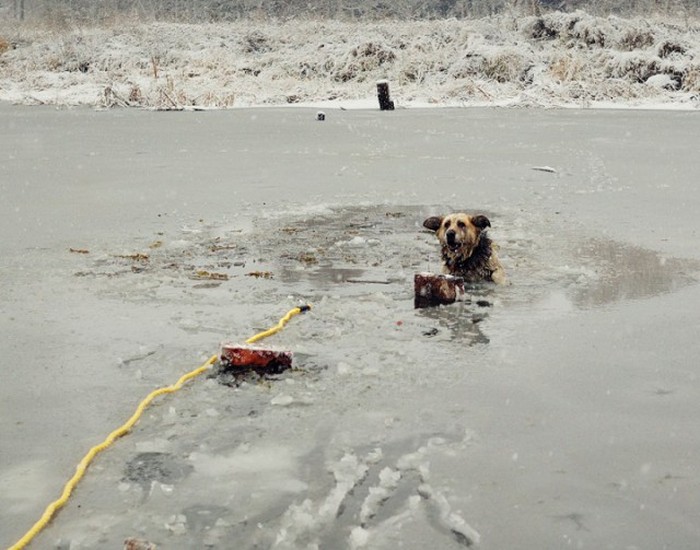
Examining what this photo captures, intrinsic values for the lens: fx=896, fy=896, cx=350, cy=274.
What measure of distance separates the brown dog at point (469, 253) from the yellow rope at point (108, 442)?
64.4 inches

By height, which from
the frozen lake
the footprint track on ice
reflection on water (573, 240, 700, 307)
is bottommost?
reflection on water (573, 240, 700, 307)

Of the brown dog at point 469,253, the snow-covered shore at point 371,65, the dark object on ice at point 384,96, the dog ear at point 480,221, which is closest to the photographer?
the brown dog at point 469,253

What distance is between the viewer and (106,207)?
32.7 feet

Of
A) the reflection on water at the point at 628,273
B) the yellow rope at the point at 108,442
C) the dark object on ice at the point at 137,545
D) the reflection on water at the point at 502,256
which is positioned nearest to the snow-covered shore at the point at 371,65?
the reflection on water at the point at 502,256

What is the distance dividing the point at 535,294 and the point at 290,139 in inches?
467

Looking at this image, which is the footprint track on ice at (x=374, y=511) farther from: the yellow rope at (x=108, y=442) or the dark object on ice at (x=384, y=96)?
the dark object on ice at (x=384, y=96)

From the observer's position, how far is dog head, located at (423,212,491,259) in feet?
21.5

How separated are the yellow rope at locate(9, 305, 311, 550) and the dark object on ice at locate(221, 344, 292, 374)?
0.14 metres

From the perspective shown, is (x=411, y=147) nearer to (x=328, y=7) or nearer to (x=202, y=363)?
(x=202, y=363)

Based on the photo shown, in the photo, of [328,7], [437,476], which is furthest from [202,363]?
[328,7]

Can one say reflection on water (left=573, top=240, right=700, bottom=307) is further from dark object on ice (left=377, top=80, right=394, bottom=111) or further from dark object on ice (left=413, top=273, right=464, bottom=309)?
dark object on ice (left=377, top=80, right=394, bottom=111)

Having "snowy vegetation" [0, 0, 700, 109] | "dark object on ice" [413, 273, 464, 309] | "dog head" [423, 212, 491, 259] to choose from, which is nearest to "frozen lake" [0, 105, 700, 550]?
"dark object on ice" [413, 273, 464, 309]

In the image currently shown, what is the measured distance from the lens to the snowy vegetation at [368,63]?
89.1 ft

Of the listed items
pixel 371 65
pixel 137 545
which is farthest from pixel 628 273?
pixel 371 65
